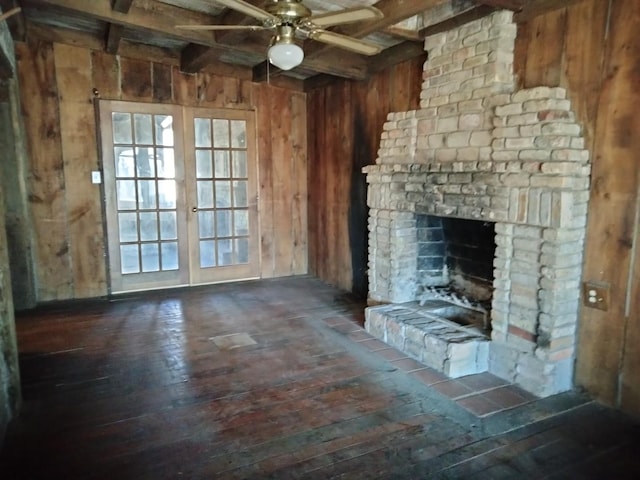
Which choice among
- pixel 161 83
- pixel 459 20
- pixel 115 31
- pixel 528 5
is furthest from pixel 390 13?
pixel 161 83

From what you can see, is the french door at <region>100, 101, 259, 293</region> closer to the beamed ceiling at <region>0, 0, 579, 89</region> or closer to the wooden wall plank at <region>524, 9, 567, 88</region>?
the beamed ceiling at <region>0, 0, 579, 89</region>

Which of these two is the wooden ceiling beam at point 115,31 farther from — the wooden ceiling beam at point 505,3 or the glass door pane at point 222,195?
the wooden ceiling beam at point 505,3

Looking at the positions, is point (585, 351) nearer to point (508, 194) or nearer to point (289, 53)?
point (508, 194)

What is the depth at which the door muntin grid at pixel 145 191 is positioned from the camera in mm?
4824

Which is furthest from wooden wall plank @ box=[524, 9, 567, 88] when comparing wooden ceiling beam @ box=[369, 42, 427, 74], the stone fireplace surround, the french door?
the french door

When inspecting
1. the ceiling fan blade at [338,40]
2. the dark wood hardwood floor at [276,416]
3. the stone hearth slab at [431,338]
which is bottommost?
the dark wood hardwood floor at [276,416]

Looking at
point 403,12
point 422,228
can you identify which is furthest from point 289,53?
point 422,228

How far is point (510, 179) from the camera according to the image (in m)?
2.82

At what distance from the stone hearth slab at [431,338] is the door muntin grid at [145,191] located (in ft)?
8.80

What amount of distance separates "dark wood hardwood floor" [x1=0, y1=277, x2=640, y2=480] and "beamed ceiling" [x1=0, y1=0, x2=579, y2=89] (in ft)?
7.88

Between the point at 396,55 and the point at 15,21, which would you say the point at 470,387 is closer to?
the point at 396,55

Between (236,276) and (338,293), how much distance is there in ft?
4.49

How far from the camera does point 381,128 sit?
4395 millimetres

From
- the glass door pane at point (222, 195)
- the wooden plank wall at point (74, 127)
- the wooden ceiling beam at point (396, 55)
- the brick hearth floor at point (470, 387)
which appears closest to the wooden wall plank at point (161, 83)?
the wooden plank wall at point (74, 127)
